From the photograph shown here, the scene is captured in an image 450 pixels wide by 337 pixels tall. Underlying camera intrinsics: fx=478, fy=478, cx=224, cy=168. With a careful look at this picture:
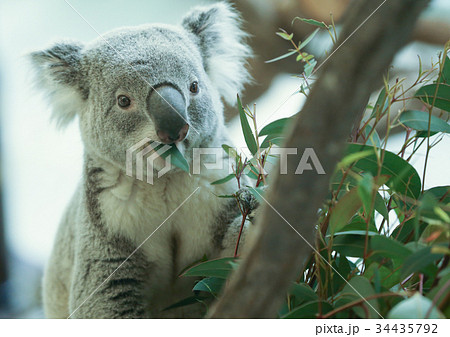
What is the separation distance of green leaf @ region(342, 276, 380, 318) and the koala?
0.76m

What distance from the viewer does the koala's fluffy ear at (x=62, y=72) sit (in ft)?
6.23

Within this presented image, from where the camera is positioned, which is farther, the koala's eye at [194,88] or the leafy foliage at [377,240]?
the koala's eye at [194,88]

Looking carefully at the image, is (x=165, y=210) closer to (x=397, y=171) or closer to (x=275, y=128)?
(x=275, y=128)

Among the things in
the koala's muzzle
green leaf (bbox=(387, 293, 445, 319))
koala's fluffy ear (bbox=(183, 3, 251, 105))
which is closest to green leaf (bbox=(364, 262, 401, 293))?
green leaf (bbox=(387, 293, 445, 319))

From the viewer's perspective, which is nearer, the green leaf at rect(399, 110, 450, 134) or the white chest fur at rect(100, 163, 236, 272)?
the green leaf at rect(399, 110, 450, 134)

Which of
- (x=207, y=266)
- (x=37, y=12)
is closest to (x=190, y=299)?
(x=207, y=266)

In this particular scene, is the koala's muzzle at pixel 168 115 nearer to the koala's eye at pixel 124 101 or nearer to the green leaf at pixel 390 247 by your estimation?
the koala's eye at pixel 124 101

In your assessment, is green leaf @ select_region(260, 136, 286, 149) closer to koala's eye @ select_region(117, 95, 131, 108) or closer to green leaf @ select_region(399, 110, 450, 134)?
green leaf @ select_region(399, 110, 450, 134)

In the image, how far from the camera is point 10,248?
4.60 meters

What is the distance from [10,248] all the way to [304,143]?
14.9ft

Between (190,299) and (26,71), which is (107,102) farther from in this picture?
(190,299)

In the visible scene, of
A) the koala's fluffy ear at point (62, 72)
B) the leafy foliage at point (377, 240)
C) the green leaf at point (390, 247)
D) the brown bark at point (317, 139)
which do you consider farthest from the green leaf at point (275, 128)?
the koala's fluffy ear at point (62, 72)

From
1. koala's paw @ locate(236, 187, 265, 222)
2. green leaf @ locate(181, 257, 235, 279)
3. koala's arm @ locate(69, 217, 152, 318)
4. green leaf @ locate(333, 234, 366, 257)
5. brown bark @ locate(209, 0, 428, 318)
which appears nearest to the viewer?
brown bark @ locate(209, 0, 428, 318)

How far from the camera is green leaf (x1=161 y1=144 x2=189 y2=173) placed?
1.48 meters
